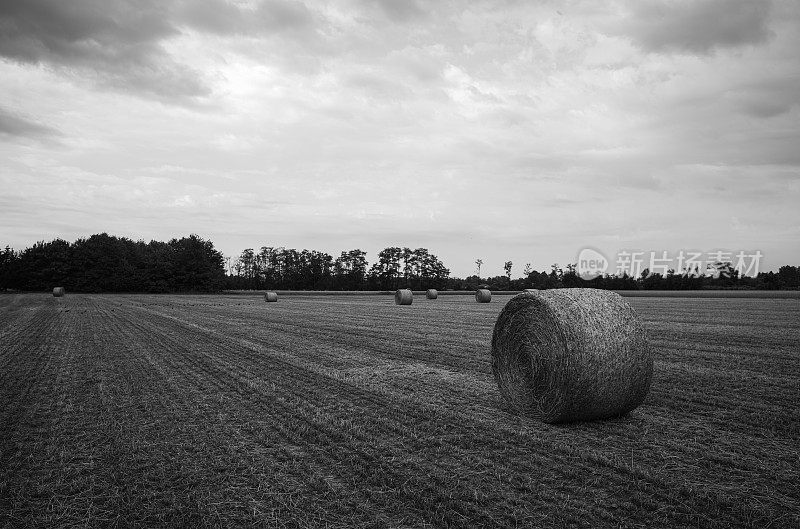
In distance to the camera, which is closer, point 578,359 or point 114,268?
point 578,359

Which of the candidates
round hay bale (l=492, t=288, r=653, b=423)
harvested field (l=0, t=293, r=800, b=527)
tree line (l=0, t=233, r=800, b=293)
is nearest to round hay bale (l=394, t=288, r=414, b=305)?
harvested field (l=0, t=293, r=800, b=527)

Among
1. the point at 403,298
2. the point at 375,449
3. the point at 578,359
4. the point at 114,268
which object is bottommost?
the point at 375,449

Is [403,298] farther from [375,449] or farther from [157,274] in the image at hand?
[157,274]

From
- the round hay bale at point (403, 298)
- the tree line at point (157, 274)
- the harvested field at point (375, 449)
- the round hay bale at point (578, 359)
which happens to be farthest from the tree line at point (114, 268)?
the round hay bale at point (578, 359)

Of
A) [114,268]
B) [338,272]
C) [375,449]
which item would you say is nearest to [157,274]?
[114,268]

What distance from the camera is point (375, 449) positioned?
5.95m

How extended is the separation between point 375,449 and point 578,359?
3.18m

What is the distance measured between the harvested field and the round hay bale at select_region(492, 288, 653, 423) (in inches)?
12.9

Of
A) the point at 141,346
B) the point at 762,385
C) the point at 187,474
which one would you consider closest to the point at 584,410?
the point at 762,385

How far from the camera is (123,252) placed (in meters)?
97.4

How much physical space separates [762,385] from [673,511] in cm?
621

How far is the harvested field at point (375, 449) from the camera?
451 cm

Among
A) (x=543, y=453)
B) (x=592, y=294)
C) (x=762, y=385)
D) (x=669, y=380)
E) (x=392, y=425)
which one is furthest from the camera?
(x=669, y=380)

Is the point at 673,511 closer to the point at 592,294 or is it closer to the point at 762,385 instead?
the point at 592,294
